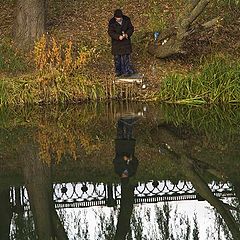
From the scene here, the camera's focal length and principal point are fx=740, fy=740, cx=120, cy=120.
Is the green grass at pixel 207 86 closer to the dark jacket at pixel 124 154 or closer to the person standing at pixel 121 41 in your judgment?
the person standing at pixel 121 41

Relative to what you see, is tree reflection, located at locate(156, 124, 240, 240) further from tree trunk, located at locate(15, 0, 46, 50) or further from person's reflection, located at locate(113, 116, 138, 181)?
tree trunk, located at locate(15, 0, 46, 50)

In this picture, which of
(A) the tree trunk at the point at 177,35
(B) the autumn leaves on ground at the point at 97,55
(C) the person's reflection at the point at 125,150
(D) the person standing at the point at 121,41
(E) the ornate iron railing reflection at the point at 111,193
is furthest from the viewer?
(A) the tree trunk at the point at 177,35

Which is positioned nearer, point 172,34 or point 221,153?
point 221,153

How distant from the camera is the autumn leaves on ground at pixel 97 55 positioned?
48.4 ft

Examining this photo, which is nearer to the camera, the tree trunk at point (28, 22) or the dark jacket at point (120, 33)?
the dark jacket at point (120, 33)

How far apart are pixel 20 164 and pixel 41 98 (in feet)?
14.2

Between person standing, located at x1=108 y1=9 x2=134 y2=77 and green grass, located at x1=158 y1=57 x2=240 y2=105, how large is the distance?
3.35 ft

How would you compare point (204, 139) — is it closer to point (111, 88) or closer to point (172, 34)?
point (111, 88)

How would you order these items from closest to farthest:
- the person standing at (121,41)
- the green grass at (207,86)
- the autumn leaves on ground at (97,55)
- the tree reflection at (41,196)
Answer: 1. the tree reflection at (41,196)
2. the green grass at (207,86)
3. the autumn leaves on ground at (97,55)
4. the person standing at (121,41)

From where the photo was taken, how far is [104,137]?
11.9 metres

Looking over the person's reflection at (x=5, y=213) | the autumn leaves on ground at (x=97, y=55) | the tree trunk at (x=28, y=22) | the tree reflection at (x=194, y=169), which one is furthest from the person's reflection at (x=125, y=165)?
the tree trunk at (x=28, y=22)

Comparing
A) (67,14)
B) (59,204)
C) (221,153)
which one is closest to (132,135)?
(221,153)

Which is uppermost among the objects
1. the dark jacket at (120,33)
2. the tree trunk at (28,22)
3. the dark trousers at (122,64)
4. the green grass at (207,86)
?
the tree trunk at (28,22)

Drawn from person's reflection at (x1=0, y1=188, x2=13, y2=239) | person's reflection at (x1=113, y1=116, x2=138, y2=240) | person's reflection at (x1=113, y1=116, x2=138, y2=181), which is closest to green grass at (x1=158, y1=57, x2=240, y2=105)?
person's reflection at (x1=113, y1=116, x2=138, y2=240)
